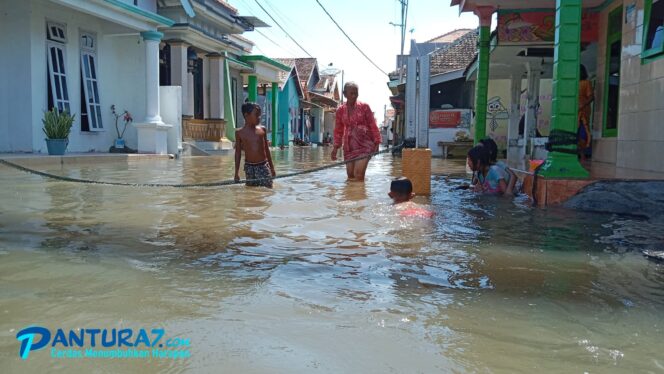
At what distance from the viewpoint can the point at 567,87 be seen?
5.99m

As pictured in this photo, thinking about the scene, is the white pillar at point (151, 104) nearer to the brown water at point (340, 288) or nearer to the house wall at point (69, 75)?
the house wall at point (69, 75)

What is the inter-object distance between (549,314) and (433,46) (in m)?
36.7

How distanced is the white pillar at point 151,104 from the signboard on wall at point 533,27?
842 cm

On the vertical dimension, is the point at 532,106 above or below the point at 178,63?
below

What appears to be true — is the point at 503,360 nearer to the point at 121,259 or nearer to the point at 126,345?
the point at 126,345

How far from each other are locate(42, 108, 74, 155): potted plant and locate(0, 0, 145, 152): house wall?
0.98 metres

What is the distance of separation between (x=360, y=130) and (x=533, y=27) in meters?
4.33

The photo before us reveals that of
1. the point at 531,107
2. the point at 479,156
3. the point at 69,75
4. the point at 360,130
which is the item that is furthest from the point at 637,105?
the point at 69,75

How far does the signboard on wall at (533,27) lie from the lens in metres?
9.91

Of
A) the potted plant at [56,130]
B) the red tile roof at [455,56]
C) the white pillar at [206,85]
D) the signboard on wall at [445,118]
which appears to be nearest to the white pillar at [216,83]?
the white pillar at [206,85]

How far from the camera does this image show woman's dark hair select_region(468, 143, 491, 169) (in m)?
6.35

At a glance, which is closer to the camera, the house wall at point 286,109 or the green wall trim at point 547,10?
the green wall trim at point 547,10

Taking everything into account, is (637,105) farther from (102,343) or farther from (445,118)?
(445,118)

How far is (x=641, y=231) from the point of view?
4.65 metres
